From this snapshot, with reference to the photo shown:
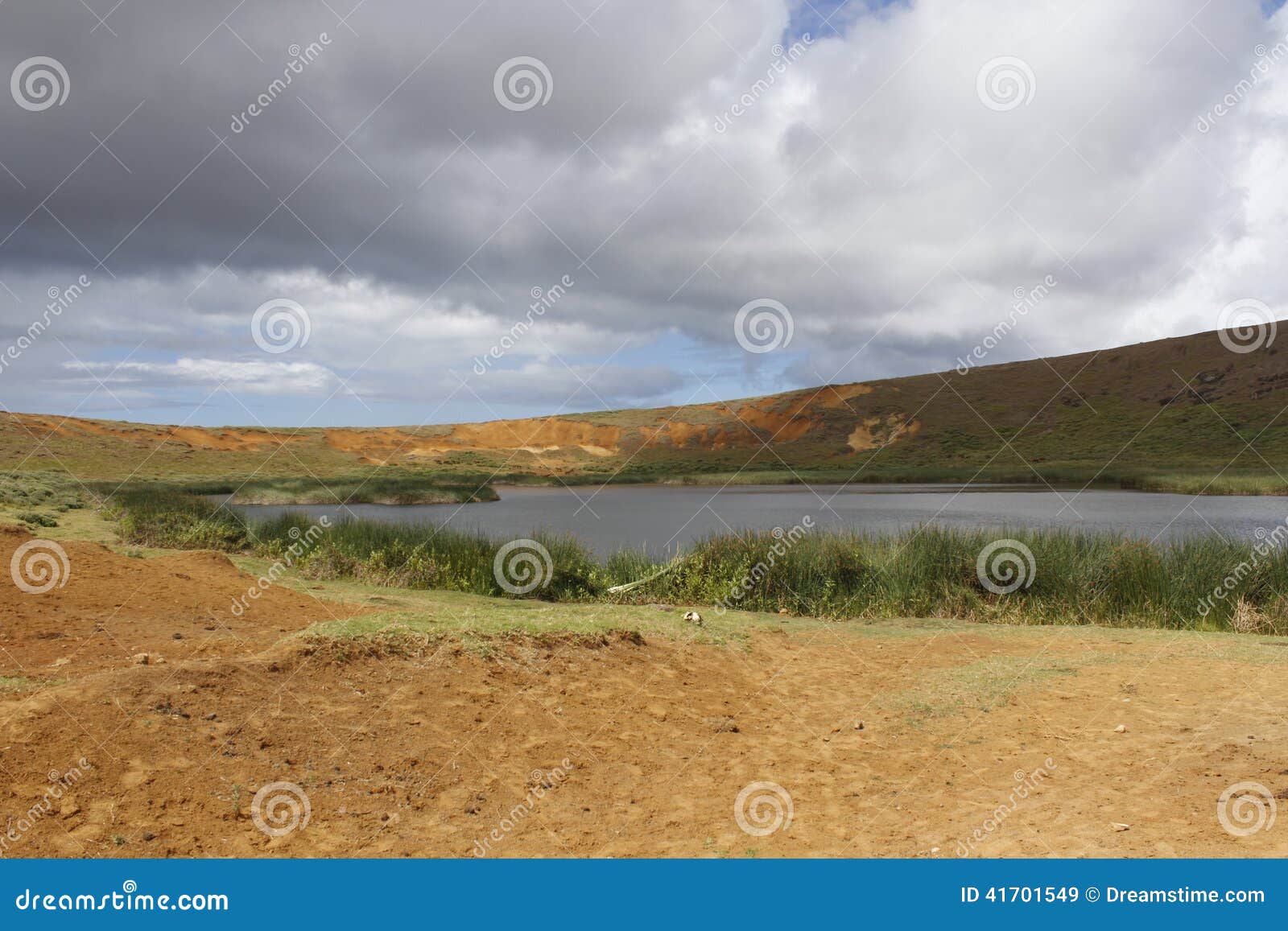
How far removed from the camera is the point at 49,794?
4680 mm

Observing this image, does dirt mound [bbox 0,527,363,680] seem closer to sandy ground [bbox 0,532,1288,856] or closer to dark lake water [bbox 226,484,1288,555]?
sandy ground [bbox 0,532,1288,856]

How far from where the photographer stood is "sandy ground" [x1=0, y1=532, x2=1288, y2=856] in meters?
4.69

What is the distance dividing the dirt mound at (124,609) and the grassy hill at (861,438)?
42.9 meters

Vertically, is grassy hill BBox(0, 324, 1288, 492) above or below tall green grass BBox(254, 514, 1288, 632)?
above

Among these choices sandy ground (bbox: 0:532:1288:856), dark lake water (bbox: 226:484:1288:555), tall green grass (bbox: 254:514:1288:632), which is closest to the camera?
sandy ground (bbox: 0:532:1288:856)

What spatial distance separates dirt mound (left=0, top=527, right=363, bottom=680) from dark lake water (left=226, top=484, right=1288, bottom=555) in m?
7.68

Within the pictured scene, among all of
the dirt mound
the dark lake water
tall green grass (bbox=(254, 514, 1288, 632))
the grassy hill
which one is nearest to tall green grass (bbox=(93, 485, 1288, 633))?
tall green grass (bbox=(254, 514, 1288, 632))

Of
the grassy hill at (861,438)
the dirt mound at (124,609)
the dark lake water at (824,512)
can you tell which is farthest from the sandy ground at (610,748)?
the grassy hill at (861,438)

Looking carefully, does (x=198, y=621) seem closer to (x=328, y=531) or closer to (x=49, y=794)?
(x=49, y=794)

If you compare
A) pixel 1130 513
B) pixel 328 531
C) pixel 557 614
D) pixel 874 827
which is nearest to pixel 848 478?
pixel 1130 513

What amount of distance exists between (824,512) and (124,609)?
1003 inches

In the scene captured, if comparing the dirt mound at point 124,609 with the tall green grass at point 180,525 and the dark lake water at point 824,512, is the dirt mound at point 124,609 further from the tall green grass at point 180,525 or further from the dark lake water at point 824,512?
the dark lake water at point 824,512

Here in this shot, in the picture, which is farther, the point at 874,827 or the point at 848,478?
the point at 848,478

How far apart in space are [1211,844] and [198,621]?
969 centimetres
